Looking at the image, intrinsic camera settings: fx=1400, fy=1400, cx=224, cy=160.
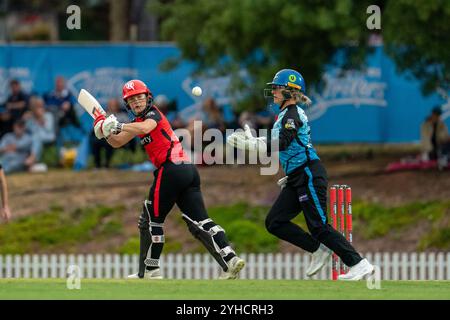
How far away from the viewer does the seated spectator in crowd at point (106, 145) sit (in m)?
28.5

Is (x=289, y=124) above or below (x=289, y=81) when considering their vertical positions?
below

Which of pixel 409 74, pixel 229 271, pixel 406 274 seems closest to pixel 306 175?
pixel 229 271

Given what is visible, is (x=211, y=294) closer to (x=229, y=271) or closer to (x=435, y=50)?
(x=229, y=271)

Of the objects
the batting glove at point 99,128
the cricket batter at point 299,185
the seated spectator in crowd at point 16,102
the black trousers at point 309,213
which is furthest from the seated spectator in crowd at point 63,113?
the black trousers at point 309,213

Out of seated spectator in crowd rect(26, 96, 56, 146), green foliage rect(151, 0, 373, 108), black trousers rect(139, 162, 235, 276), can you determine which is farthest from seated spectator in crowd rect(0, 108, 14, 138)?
black trousers rect(139, 162, 235, 276)

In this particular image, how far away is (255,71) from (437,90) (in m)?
3.60

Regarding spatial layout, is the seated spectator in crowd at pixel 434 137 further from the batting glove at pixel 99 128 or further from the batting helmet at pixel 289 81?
the batting glove at pixel 99 128

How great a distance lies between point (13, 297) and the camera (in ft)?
43.0

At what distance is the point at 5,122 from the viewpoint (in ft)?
96.2

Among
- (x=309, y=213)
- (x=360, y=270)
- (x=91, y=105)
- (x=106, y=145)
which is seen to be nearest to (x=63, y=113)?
(x=106, y=145)

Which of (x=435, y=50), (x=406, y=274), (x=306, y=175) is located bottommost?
(x=406, y=274)

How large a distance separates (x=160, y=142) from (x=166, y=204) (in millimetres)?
697

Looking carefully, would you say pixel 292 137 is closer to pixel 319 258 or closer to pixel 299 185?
pixel 299 185

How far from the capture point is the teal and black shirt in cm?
1483
